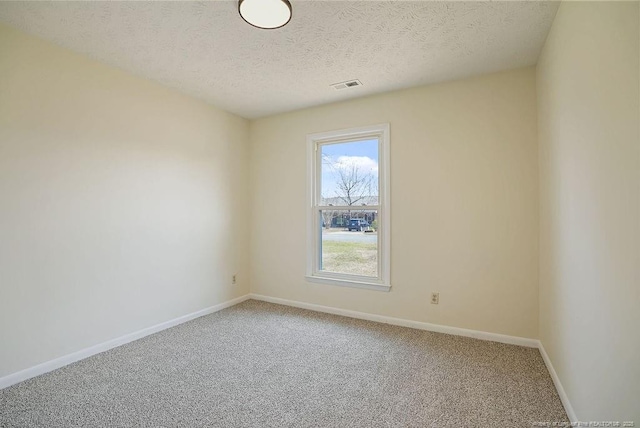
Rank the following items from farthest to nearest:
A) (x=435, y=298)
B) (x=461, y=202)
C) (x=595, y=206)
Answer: (x=435, y=298) < (x=461, y=202) < (x=595, y=206)

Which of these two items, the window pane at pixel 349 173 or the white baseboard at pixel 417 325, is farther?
the window pane at pixel 349 173

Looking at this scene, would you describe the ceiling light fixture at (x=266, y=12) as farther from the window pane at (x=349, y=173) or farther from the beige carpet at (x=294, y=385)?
the beige carpet at (x=294, y=385)

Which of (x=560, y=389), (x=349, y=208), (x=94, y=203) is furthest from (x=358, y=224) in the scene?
(x=94, y=203)

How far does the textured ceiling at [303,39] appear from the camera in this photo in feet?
6.56

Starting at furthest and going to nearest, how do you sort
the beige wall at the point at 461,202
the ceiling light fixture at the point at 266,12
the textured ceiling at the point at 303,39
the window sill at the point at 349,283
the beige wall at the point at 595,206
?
the window sill at the point at 349,283 < the beige wall at the point at 461,202 < the textured ceiling at the point at 303,39 < the ceiling light fixture at the point at 266,12 < the beige wall at the point at 595,206

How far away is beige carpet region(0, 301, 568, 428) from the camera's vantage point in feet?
5.86

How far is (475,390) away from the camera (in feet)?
6.75

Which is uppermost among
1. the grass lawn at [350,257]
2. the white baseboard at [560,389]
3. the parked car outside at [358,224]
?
the parked car outside at [358,224]

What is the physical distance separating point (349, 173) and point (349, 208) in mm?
434

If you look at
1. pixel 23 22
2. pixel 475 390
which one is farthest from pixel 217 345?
pixel 23 22

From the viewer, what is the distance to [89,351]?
2.58 meters

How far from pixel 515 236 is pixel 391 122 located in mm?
1673

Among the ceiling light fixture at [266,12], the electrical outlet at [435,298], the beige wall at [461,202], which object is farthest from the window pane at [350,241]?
the ceiling light fixture at [266,12]

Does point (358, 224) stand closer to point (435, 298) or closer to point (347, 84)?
point (435, 298)
